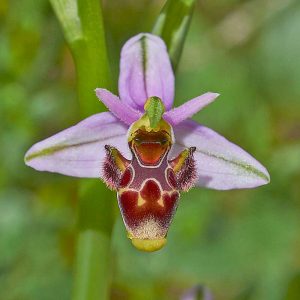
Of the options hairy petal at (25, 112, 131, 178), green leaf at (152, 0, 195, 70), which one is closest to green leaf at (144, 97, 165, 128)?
hairy petal at (25, 112, 131, 178)

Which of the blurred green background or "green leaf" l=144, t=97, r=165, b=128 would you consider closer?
"green leaf" l=144, t=97, r=165, b=128

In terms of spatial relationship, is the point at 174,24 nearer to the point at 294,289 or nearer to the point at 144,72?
the point at 144,72

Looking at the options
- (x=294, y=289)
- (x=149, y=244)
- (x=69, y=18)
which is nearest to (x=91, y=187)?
(x=149, y=244)

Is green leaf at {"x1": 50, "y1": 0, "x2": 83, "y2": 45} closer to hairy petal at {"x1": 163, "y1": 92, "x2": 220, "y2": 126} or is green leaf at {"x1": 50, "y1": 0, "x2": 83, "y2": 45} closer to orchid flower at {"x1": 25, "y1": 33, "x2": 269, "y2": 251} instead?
orchid flower at {"x1": 25, "y1": 33, "x2": 269, "y2": 251}

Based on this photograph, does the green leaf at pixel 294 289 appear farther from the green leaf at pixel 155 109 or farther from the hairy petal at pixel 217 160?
the green leaf at pixel 155 109

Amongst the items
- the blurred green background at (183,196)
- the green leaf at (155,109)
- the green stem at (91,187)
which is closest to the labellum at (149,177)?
the green leaf at (155,109)

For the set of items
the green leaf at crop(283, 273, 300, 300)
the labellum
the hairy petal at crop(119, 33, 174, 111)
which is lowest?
the green leaf at crop(283, 273, 300, 300)
